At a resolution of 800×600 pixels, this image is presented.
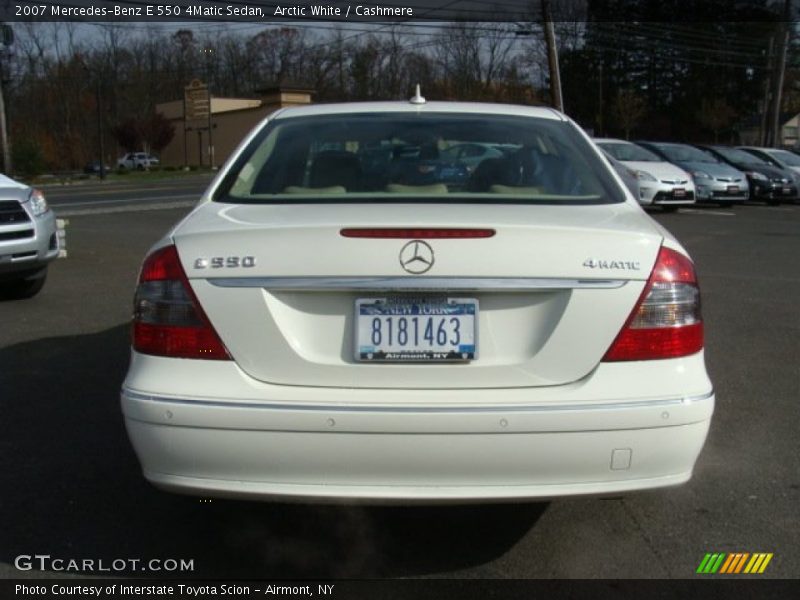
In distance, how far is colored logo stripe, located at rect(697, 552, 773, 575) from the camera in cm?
312

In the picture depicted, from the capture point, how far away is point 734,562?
317 centimetres

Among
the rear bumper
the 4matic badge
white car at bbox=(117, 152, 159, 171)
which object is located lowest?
white car at bbox=(117, 152, 159, 171)

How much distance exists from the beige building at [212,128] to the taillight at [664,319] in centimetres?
6295

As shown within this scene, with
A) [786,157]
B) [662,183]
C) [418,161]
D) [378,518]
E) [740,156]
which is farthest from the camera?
[786,157]

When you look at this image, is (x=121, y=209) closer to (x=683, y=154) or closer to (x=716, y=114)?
(x=683, y=154)

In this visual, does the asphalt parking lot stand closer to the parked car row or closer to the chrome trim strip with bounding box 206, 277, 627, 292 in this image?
the chrome trim strip with bounding box 206, 277, 627, 292

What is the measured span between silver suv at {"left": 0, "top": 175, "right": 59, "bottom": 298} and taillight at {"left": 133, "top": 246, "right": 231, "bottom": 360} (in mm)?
5524

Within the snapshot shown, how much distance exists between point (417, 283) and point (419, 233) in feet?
0.52

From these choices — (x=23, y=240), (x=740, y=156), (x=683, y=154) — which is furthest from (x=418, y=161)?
(x=740, y=156)

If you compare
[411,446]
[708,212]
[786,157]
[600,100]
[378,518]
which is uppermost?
[411,446]

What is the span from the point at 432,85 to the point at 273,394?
57.9 m

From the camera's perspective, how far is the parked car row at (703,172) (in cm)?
1816

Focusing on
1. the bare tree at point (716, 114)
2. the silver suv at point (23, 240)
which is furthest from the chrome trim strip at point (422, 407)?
the bare tree at point (716, 114)

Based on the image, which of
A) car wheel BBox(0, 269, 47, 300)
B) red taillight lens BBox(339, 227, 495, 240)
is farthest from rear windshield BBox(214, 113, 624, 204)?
car wheel BBox(0, 269, 47, 300)
